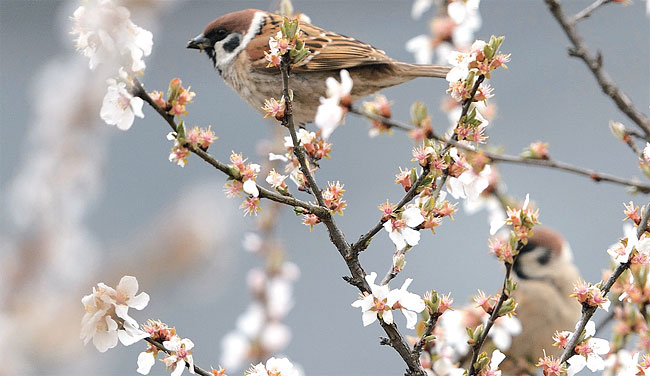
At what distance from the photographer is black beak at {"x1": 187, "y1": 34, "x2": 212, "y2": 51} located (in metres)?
2.49

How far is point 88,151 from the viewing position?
4.51 ft

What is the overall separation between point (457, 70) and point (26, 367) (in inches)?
31.9

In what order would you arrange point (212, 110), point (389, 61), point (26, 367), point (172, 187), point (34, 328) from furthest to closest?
point (212, 110) → point (172, 187) → point (389, 61) → point (26, 367) → point (34, 328)

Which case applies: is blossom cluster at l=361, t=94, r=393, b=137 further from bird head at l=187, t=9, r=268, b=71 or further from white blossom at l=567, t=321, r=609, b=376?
bird head at l=187, t=9, r=268, b=71

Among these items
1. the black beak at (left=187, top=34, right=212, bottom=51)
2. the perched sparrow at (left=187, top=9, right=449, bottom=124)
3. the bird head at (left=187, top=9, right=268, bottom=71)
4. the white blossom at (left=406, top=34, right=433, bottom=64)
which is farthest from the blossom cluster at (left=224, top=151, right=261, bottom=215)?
the bird head at (left=187, top=9, right=268, bottom=71)

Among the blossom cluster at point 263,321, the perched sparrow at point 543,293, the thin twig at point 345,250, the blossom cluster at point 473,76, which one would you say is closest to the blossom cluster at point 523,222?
the blossom cluster at point 473,76

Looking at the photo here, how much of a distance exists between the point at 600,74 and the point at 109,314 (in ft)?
2.71

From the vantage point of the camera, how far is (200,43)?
8.35ft

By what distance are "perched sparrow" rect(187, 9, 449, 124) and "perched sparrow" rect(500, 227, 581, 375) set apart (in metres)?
0.98

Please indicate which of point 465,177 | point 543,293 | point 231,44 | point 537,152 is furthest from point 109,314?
point 543,293

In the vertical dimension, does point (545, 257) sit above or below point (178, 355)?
above

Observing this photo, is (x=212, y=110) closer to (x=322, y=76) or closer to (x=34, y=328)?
(x=322, y=76)

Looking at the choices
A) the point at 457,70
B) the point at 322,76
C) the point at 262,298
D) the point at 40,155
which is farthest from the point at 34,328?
the point at 322,76

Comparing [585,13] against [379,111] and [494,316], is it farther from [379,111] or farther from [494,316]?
[494,316]
